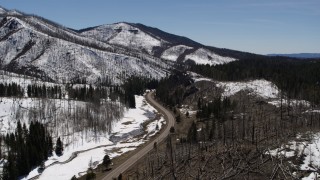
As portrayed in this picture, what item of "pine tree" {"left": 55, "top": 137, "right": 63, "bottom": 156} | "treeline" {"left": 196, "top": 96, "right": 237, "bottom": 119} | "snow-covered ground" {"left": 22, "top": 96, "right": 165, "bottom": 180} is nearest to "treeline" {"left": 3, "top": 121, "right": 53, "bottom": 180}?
"pine tree" {"left": 55, "top": 137, "right": 63, "bottom": 156}

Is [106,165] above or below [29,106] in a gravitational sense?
below

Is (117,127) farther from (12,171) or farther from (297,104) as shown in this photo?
(297,104)

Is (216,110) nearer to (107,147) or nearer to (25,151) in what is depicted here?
(107,147)

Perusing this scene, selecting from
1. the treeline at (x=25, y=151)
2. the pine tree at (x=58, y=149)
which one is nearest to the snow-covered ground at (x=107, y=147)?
the pine tree at (x=58, y=149)

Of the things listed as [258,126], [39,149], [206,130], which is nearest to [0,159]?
[39,149]

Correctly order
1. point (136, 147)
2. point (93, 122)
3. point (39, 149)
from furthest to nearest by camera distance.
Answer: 1. point (93, 122)
2. point (136, 147)
3. point (39, 149)

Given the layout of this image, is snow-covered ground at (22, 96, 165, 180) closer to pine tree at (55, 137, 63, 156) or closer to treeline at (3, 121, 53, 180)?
pine tree at (55, 137, 63, 156)
